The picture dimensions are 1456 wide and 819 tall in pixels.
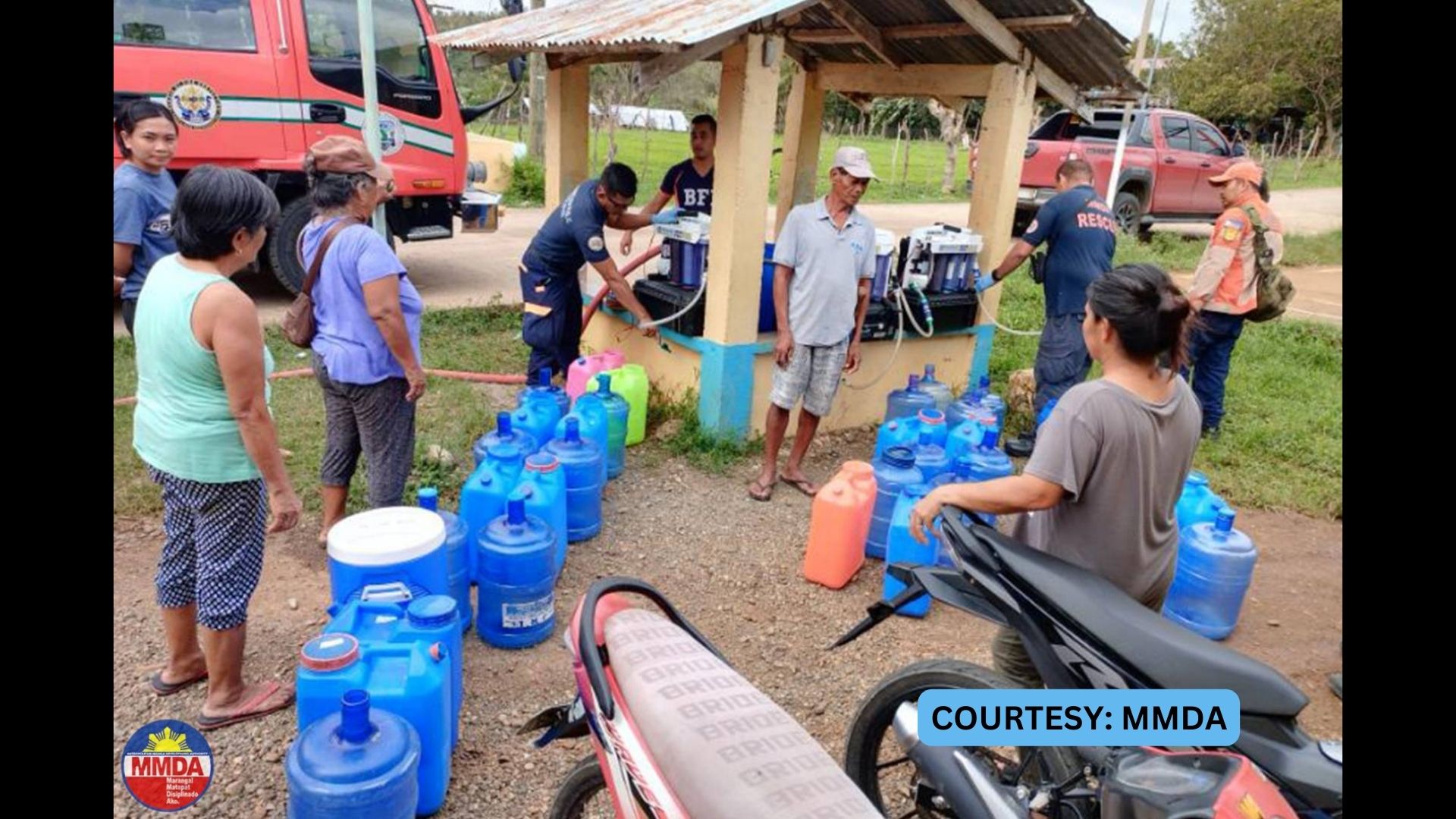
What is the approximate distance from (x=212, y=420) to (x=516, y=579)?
3.73ft

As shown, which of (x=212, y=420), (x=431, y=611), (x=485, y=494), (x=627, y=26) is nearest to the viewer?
(x=431, y=611)

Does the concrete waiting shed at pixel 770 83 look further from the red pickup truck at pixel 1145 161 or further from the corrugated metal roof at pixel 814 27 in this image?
the red pickup truck at pixel 1145 161

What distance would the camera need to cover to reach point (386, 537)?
2.62 m

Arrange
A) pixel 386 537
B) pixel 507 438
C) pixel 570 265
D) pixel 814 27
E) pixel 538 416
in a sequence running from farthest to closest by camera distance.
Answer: pixel 814 27 < pixel 570 265 < pixel 538 416 < pixel 507 438 < pixel 386 537

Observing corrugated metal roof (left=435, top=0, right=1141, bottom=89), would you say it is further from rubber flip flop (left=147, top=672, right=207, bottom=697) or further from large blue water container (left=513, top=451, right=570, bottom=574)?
rubber flip flop (left=147, top=672, right=207, bottom=697)

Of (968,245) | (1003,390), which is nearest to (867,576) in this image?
(968,245)

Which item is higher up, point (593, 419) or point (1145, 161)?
point (1145, 161)

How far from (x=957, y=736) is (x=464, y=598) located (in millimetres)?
1955

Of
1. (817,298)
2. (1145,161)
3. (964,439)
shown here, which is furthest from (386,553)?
(1145,161)

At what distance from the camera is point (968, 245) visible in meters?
5.94

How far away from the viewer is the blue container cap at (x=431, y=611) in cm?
236

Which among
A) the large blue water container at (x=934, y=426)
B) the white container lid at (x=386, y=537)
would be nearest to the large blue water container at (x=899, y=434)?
the large blue water container at (x=934, y=426)

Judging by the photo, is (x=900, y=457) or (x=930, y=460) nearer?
(x=900, y=457)

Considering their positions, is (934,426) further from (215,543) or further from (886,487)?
(215,543)
